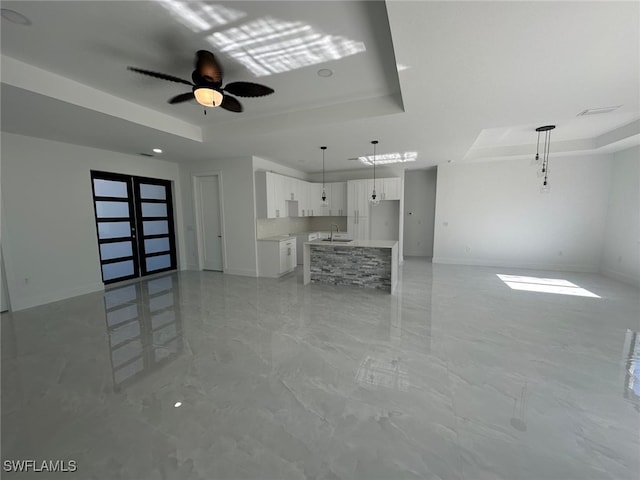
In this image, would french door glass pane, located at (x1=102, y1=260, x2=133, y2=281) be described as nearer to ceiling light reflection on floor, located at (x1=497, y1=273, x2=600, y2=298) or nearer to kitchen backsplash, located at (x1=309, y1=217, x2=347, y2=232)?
kitchen backsplash, located at (x1=309, y1=217, x2=347, y2=232)

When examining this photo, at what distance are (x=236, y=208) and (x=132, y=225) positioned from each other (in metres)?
2.36

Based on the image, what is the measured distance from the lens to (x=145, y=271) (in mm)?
6156

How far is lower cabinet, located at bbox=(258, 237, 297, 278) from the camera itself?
235 inches

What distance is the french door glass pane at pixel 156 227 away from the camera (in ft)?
20.1

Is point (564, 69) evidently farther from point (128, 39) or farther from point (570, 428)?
point (128, 39)

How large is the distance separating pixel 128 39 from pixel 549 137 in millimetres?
7356

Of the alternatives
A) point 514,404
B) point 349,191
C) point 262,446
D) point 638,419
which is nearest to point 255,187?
point 349,191

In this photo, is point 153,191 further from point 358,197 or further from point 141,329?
point 358,197

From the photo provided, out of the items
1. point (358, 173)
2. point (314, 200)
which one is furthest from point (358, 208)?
point (314, 200)

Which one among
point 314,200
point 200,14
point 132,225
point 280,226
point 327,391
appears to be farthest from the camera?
point 314,200

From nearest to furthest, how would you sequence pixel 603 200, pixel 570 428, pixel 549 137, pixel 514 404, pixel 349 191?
pixel 570 428, pixel 514 404, pixel 549 137, pixel 603 200, pixel 349 191

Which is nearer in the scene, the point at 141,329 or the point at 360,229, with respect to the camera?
the point at 141,329

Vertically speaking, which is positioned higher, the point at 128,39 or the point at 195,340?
the point at 128,39

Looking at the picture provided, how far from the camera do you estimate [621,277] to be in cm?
539
